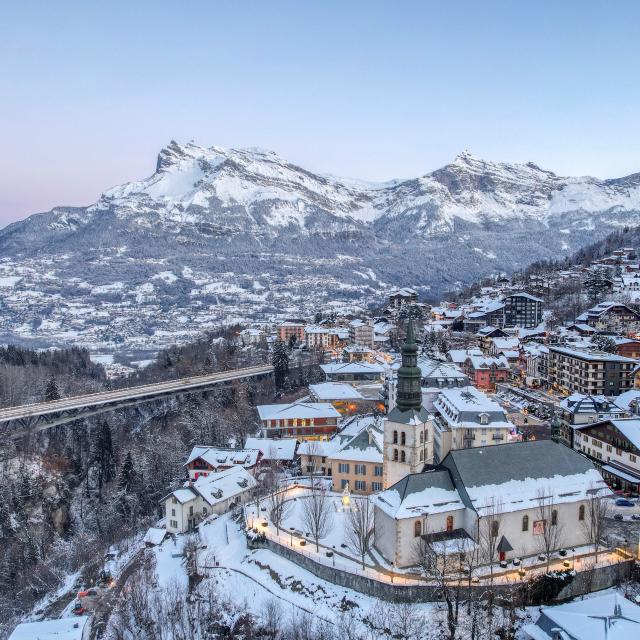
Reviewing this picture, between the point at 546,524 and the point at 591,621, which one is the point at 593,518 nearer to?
the point at 546,524

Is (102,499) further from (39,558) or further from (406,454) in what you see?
(406,454)

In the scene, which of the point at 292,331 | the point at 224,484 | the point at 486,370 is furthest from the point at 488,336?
the point at 224,484

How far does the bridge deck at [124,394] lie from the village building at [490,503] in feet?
206

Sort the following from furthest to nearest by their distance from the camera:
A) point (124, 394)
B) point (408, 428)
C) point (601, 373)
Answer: point (124, 394) → point (601, 373) → point (408, 428)

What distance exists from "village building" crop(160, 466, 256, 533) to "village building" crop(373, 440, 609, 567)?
18088 millimetres

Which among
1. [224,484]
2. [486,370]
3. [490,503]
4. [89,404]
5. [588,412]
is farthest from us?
[89,404]

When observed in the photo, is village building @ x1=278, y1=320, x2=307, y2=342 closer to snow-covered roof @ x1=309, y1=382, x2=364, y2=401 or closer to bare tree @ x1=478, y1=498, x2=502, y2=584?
snow-covered roof @ x1=309, y1=382, x2=364, y2=401

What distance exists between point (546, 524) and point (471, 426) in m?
20.0

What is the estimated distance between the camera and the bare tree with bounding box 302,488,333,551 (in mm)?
40481

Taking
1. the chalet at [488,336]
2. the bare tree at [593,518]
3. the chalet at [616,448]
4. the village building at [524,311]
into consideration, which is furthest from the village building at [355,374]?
the bare tree at [593,518]

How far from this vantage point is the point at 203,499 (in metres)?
51.2

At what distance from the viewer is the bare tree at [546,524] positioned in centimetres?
3709

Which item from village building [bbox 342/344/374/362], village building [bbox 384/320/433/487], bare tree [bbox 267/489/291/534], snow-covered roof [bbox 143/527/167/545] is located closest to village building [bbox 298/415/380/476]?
bare tree [bbox 267/489/291/534]

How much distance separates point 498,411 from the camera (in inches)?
2292
